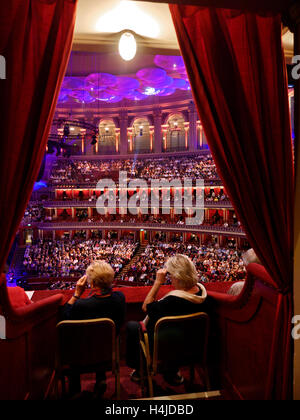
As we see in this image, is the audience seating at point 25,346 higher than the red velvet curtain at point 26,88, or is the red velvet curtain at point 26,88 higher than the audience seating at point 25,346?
the red velvet curtain at point 26,88

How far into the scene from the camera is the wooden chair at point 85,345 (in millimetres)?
1684

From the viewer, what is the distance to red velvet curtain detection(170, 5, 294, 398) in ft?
5.75

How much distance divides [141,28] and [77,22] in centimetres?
53

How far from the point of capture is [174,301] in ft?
5.91

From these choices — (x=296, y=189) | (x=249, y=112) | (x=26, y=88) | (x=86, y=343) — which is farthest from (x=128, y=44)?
(x=86, y=343)

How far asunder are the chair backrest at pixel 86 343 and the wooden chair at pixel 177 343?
0.85ft

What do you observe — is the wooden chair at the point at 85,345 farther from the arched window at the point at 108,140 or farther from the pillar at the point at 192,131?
the arched window at the point at 108,140

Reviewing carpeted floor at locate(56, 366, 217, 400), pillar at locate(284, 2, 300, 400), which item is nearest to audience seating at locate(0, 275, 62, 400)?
carpeted floor at locate(56, 366, 217, 400)

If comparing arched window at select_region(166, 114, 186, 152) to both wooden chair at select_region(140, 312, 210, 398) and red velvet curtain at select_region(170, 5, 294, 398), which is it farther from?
wooden chair at select_region(140, 312, 210, 398)

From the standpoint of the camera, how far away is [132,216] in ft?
65.6

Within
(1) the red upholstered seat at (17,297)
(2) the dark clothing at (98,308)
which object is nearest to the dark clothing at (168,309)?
(2) the dark clothing at (98,308)

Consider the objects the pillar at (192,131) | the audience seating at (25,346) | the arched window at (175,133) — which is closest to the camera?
the audience seating at (25,346)

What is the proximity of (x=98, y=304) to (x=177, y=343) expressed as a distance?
1.94 ft

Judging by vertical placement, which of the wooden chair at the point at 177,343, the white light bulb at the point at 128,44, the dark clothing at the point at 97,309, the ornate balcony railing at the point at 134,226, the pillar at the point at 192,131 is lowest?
the ornate balcony railing at the point at 134,226
